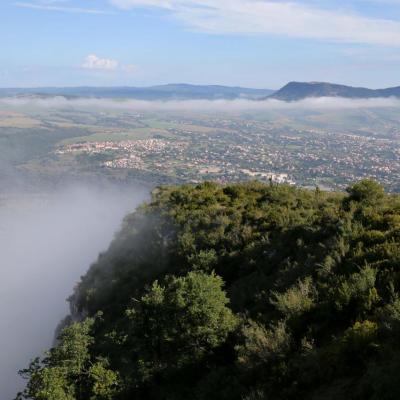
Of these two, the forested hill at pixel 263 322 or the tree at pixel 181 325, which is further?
the tree at pixel 181 325

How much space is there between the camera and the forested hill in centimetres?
862

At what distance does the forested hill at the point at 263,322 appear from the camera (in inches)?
340

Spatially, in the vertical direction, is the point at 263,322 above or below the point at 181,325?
above

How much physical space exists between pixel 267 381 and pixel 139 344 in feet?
14.4

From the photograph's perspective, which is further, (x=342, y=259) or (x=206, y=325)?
(x=342, y=259)

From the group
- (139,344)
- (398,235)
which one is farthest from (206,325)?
(398,235)

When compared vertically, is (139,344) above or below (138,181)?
above

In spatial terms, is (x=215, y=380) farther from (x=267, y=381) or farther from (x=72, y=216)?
(x=72, y=216)

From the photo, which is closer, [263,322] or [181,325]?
[263,322]

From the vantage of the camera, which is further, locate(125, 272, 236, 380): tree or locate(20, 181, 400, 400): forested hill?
locate(125, 272, 236, 380): tree

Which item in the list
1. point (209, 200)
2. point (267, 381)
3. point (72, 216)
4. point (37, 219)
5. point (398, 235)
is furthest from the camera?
point (37, 219)

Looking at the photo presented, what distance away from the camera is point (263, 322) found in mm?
11398

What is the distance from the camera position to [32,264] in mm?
55812

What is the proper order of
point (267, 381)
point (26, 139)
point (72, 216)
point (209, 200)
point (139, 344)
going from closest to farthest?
point (267, 381)
point (139, 344)
point (209, 200)
point (72, 216)
point (26, 139)
